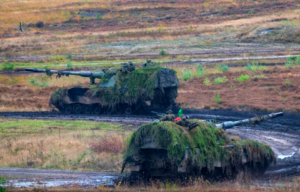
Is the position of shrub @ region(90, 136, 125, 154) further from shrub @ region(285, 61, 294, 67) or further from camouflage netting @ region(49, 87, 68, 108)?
shrub @ region(285, 61, 294, 67)

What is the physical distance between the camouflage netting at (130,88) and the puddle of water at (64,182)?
11435 mm

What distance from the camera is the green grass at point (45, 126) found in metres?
19.5

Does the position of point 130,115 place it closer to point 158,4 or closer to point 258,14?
point 258,14

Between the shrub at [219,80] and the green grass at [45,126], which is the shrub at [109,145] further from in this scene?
the shrub at [219,80]

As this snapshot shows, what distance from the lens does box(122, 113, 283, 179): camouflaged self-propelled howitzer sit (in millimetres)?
11258

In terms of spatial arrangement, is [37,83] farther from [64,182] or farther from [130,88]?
[64,182]

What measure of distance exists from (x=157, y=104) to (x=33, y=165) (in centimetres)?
1135

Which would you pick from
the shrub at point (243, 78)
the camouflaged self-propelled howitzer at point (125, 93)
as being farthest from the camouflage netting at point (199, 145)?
the shrub at point (243, 78)

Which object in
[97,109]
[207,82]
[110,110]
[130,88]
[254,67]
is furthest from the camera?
[254,67]

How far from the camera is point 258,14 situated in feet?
192

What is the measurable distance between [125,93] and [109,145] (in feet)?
29.0

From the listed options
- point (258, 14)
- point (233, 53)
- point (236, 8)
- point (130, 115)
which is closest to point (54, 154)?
point (130, 115)

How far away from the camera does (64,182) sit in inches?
482

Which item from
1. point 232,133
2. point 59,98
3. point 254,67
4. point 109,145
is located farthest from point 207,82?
point 109,145
